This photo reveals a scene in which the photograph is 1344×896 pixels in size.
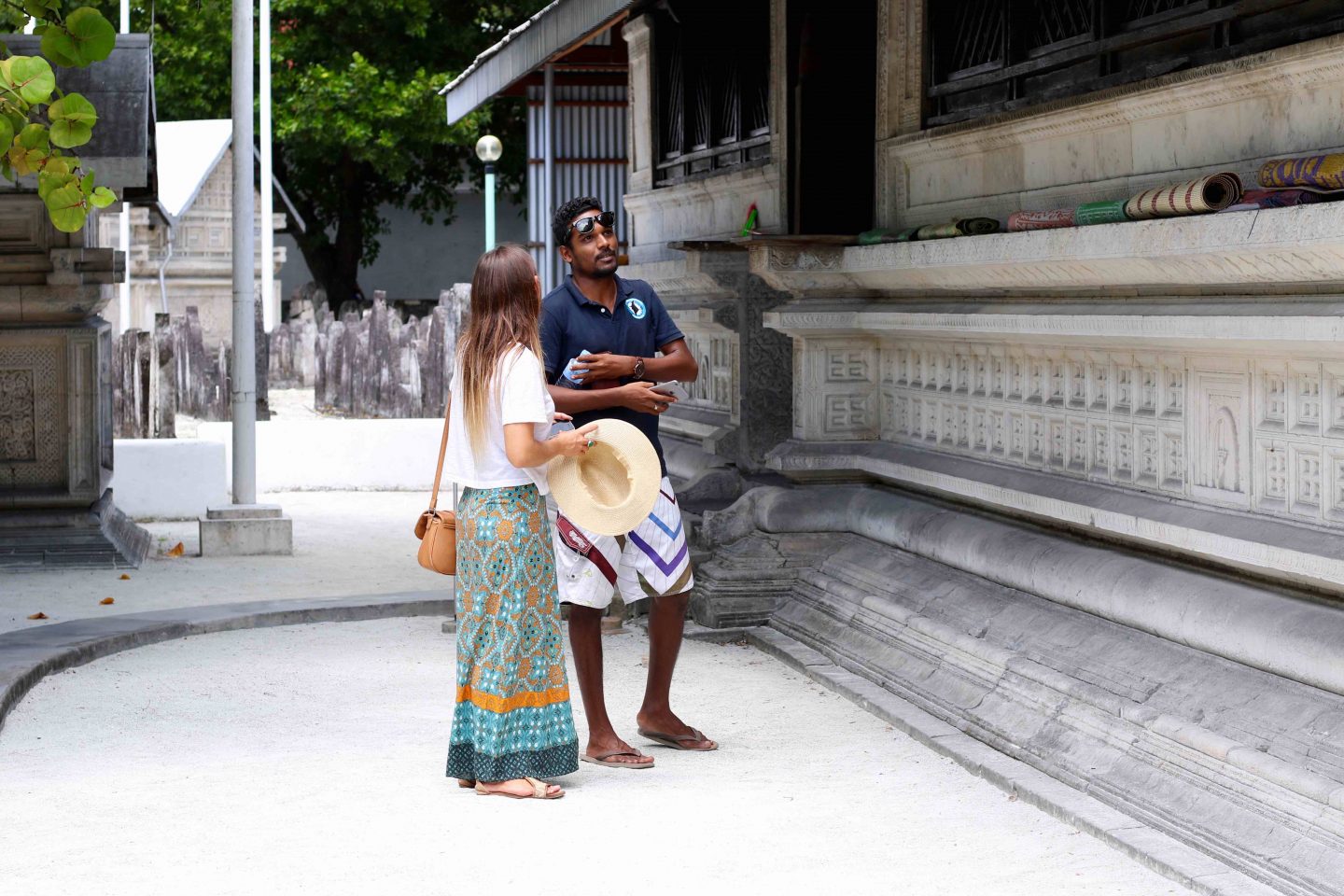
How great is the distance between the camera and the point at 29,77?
5340 millimetres

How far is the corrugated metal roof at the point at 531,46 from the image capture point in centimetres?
867

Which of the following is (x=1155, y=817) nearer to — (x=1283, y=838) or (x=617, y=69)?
(x=1283, y=838)

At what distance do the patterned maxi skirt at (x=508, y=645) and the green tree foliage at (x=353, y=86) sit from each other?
87.2 feet

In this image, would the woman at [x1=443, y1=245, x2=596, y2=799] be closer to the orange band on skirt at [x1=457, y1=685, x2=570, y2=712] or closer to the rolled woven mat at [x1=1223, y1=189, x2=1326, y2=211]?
the orange band on skirt at [x1=457, y1=685, x2=570, y2=712]

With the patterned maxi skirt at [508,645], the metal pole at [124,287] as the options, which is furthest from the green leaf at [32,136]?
the metal pole at [124,287]

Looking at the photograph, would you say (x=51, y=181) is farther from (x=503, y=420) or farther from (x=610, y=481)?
(x=610, y=481)

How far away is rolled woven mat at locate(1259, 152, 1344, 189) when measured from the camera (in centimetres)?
441

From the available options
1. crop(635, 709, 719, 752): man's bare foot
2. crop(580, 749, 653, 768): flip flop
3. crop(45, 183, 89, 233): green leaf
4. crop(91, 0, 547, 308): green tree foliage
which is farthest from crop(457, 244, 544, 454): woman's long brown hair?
crop(91, 0, 547, 308): green tree foliage

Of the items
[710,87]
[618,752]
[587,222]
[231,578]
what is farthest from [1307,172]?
[231,578]

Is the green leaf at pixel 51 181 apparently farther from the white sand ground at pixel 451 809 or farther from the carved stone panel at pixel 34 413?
the carved stone panel at pixel 34 413

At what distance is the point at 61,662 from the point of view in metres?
7.37

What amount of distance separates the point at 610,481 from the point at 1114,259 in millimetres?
1750

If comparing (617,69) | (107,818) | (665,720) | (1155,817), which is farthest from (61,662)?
(617,69)

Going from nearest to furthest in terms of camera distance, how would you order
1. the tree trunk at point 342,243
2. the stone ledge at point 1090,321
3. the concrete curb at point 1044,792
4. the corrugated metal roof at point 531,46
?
the concrete curb at point 1044,792 → the stone ledge at point 1090,321 → the corrugated metal roof at point 531,46 → the tree trunk at point 342,243
